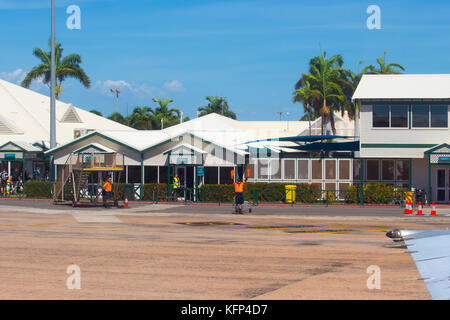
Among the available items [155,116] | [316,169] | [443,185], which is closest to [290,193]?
[316,169]

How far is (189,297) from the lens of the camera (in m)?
10.4

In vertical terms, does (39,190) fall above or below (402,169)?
below

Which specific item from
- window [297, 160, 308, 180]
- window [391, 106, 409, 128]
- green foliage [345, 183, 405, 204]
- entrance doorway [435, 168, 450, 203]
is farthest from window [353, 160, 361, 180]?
entrance doorway [435, 168, 450, 203]

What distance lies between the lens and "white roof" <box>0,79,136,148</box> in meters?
50.1

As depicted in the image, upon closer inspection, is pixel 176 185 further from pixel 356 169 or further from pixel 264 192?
pixel 356 169

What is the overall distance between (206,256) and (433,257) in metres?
7.22

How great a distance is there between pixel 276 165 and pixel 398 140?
25.2ft

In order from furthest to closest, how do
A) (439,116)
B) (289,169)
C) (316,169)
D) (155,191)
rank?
1. (289,169)
2. (316,169)
3. (155,191)
4. (439,116)

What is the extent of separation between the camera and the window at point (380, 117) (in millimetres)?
36438

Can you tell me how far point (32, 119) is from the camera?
2135 inches

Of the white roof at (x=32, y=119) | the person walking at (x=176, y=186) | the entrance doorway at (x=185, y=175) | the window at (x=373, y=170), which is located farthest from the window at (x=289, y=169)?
the white roof at (x=32, y=119)

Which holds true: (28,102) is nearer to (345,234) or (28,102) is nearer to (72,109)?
(72,109)

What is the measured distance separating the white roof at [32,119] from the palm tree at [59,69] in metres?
2.88
